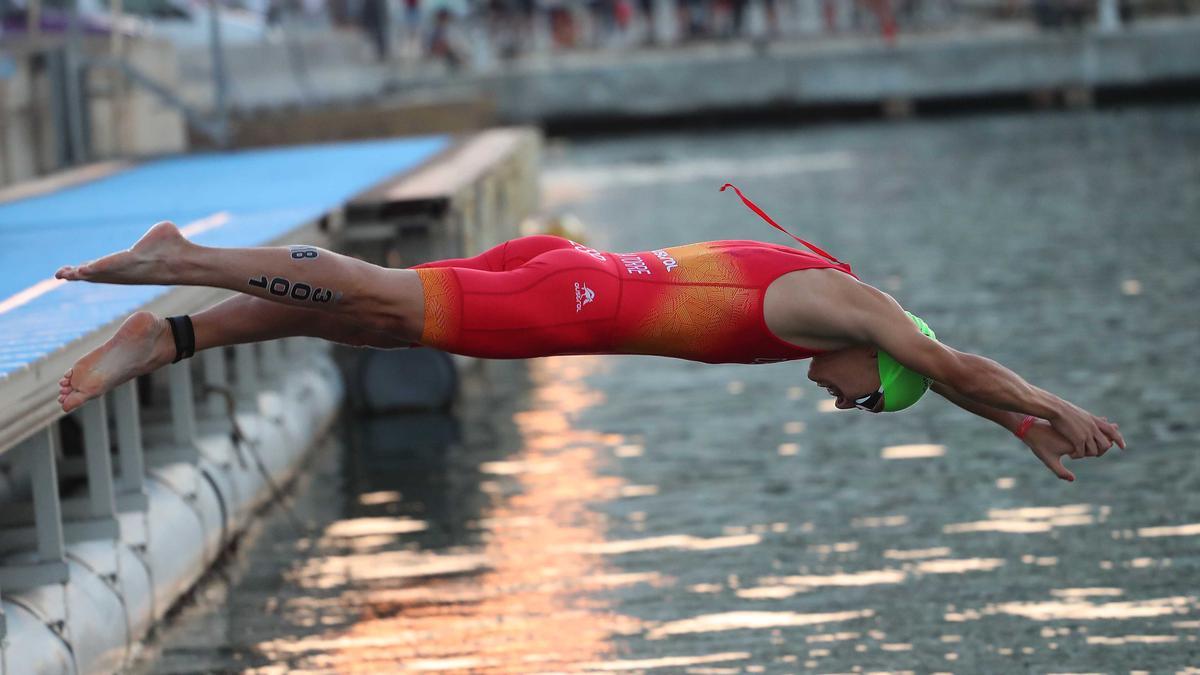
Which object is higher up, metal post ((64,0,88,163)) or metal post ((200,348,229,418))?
metal post ((64,0,88,163))

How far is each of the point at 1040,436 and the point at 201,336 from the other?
274 cm

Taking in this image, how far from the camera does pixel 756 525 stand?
9648mm

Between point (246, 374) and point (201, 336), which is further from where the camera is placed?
point (246, 374)

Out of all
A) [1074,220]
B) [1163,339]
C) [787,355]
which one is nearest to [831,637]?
[787,355]

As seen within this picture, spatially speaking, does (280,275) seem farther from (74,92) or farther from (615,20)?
(615,20)

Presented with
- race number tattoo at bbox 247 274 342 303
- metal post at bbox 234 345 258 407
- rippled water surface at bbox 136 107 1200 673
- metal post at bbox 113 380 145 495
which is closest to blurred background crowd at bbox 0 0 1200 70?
rippled water surface at bbox 136 107 1200 673

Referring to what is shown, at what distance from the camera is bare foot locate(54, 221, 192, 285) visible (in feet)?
19.4

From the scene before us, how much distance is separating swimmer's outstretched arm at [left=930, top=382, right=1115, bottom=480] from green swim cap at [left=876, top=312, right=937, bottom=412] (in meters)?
0.07

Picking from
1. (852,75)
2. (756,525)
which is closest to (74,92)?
(756,525)

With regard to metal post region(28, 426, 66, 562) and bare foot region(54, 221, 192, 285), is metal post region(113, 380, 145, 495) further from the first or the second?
bare foot region(54, 221, 192, 285)

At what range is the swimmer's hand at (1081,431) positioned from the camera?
6566 mm

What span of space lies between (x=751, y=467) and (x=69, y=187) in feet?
22.0

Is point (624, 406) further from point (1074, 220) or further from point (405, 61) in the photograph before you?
point (405, 61)

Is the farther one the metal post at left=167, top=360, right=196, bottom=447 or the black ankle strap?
the metal post at left=167, top=360, right=196, bottom=447
